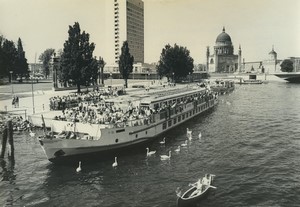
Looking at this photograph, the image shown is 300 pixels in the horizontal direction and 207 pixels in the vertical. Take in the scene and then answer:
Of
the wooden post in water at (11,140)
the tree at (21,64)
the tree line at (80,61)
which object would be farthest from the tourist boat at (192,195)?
the tree at (21,64)

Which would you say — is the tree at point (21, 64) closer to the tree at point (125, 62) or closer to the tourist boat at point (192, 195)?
the tree at point (125, 62)

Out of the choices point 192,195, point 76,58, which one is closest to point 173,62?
point 76,58

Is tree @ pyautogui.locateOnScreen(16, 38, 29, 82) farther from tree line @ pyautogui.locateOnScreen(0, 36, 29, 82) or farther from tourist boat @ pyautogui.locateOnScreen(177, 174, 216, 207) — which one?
tourist boat @ pyautogui.locateOnScreen(177, 174, 216, 207)

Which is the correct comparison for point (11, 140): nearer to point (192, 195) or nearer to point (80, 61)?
point (192, 195)

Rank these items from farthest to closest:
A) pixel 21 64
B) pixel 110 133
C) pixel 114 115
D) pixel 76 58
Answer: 1. pixel 21 64
2. pixel 76 58
3. pixel 114 115
4. pixel 110 133

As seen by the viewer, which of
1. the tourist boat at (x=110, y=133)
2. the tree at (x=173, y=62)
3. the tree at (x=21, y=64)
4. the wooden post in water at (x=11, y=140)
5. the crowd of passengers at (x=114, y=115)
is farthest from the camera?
the tree at (x=173, y=62)

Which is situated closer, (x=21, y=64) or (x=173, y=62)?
(x=21, y=64)

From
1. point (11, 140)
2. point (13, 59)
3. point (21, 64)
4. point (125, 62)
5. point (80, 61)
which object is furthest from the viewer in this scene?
point (21, 64)

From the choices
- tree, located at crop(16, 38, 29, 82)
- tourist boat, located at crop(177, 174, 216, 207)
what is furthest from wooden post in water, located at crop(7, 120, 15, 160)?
tree, located at crop(16, 38, 29, 82)
